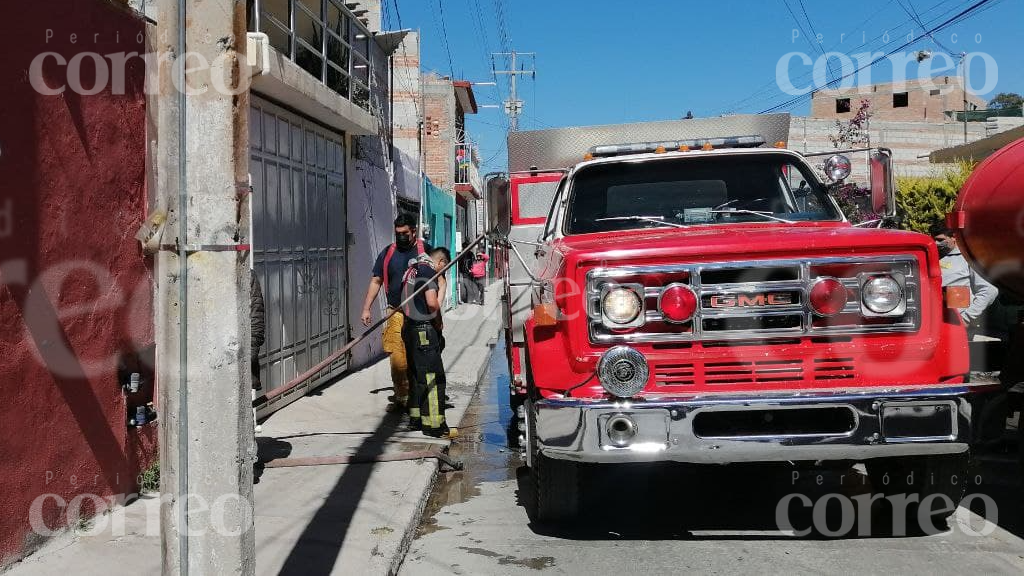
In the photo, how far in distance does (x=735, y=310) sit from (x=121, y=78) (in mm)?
3601

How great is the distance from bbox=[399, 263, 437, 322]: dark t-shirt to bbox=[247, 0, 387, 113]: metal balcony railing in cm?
356

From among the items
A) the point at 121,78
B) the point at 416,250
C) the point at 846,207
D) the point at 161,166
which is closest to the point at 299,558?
the point at 161,166

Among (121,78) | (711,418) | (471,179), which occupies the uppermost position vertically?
(471,179)

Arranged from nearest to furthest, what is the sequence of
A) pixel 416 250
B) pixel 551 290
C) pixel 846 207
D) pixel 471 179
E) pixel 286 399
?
pixel 551 290, pixel 846 207, pixel 416 250, pixel 286 399, pixel 471 179

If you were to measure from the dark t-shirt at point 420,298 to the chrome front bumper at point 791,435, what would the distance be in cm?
322

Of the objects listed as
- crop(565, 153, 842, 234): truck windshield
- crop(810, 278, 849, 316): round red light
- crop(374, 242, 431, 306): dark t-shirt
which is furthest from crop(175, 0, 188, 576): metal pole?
crop(374, 242, 431, 306): dark t-shirt

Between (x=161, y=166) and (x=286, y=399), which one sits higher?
(x=161, y=166)

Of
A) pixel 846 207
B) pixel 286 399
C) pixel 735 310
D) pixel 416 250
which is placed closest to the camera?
pixel 735 310

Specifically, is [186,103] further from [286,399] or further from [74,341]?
[286,399]

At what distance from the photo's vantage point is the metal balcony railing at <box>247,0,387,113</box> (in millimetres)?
10953

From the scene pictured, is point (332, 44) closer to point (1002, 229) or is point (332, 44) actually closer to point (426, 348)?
point (426, 348)

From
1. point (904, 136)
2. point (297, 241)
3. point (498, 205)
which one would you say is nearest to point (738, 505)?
point (498, 205)

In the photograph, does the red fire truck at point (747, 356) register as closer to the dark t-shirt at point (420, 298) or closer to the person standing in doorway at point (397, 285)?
the dark t-shirt at point (420, 298)

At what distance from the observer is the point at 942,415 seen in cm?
427
